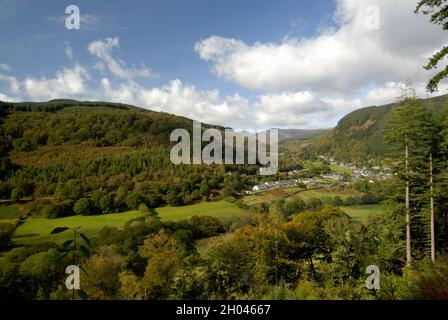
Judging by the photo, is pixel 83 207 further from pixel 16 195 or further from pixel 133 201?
pixel 16 195

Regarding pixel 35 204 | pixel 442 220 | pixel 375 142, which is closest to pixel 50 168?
pixel 35 204

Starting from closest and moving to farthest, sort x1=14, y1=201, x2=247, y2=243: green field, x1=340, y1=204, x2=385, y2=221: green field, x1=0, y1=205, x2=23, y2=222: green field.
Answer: x1=14, y1=201, x2=247, y2=243: green field, x1=0, y1=205, x2=23, y2=222: green field, x1=340, y1=204, x2=385, y2=221: green field

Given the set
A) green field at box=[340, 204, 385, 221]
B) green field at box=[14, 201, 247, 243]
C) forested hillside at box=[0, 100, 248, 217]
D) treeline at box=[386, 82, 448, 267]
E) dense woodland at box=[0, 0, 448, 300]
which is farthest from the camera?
forested hillside at box=[0, 100, 248, 217]

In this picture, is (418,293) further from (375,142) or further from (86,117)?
(375,142)

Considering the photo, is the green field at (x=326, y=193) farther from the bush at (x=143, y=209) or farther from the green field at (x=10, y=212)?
the green field at (x=10, y=212)

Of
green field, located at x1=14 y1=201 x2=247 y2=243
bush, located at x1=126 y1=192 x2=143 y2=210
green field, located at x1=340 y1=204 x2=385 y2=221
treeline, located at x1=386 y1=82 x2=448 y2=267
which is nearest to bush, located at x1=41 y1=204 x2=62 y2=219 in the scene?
green field, located at x1=14 y1=201 x2=247 y2=243

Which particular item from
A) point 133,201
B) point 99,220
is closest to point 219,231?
point 133,201

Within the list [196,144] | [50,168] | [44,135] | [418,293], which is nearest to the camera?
[418,293]

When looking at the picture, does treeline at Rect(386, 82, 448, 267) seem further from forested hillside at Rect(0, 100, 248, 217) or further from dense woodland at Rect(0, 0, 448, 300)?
forested hillside at Rect(0, 100, 248, 217)

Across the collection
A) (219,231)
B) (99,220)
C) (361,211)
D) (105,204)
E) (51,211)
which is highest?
(105,204)
